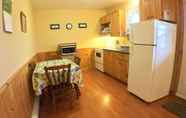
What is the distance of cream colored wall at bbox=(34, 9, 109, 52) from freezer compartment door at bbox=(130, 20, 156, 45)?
2981mm

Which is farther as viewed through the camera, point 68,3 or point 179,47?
point 68,3

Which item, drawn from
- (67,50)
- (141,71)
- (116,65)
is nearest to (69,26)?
(67,50)

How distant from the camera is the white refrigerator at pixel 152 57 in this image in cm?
264

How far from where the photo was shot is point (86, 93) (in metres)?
3.49

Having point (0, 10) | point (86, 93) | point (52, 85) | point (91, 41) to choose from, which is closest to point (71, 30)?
point (91, 41)

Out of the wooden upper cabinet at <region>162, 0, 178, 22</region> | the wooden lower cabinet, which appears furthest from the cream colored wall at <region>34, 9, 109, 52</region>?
the wooden upper cabinet at <region>162, 0, 178, 22</region>

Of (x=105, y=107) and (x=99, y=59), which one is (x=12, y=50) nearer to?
(x=105, y=107)

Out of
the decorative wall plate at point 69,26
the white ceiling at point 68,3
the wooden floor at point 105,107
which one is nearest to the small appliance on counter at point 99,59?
the decorative wall plate at point 69,26

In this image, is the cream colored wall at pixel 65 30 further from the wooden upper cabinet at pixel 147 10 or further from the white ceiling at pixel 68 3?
the wooden upper cabinet at pixel 147 10

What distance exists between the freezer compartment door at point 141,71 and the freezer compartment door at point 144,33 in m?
0.11

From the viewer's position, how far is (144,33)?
9.06 ft

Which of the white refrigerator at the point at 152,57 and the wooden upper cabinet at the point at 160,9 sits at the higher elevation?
the wooden upper cabinet at the point at 160,9

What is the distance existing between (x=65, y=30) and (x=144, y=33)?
3490 mm

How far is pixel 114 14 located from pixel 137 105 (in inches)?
119
